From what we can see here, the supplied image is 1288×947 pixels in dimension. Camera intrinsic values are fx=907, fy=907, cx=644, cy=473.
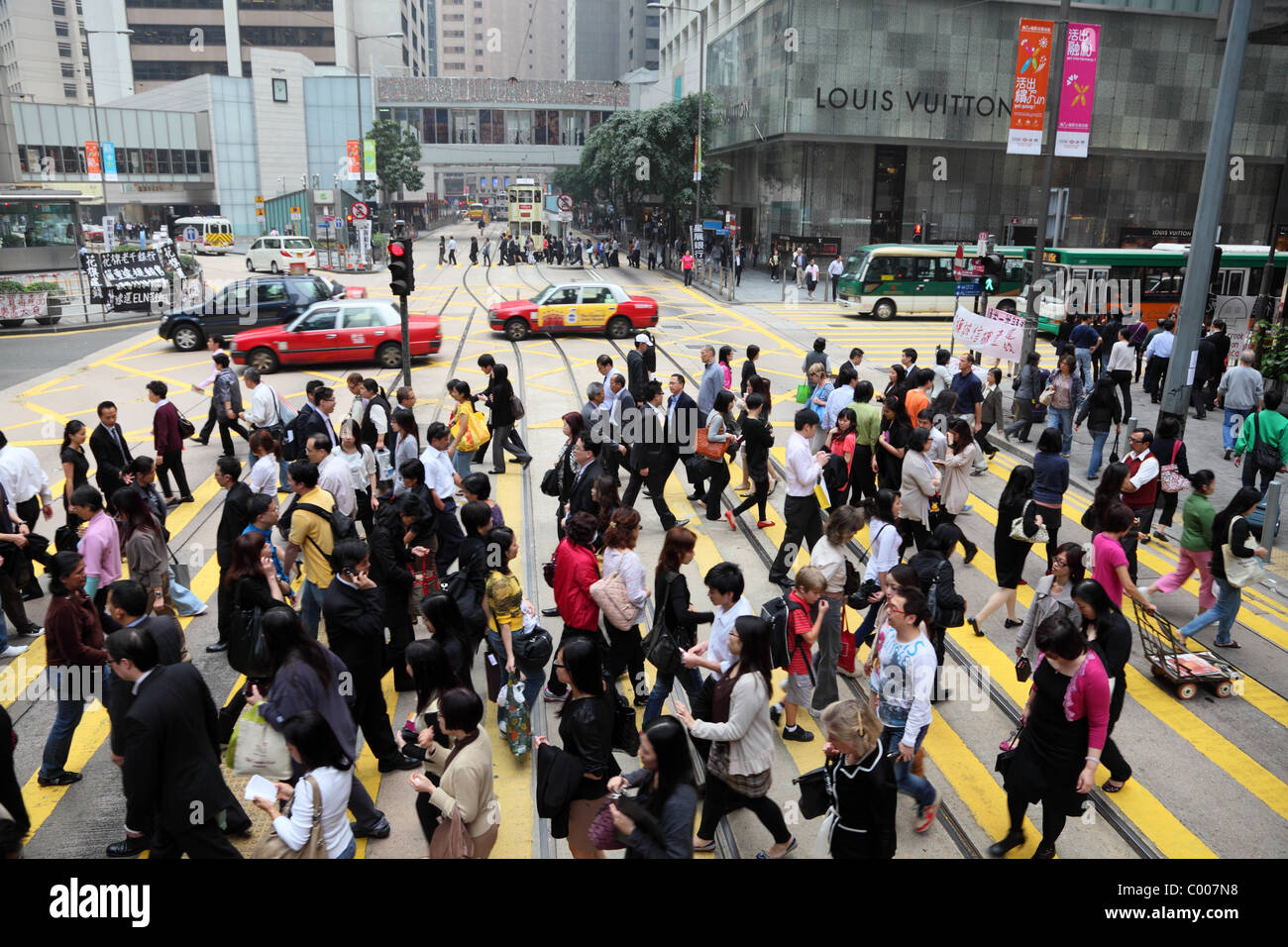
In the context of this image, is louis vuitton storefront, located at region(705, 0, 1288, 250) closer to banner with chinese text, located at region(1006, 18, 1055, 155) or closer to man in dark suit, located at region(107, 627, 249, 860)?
banner with chinese text, located at region(1006, 18, 1055, 155)

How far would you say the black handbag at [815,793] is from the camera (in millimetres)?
4410

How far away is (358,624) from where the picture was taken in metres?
5.60

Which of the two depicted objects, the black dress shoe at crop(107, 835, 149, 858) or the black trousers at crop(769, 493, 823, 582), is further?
the black trousers at crop(769, 493, 823, 582)

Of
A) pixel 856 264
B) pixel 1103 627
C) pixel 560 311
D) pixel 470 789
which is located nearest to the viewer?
pixel 470 789

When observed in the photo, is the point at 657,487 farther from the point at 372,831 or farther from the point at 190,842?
the point at 190,842

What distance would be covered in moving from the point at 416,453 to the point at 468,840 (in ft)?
20.3

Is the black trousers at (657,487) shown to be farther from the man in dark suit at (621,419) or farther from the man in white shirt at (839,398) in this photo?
the man in white shirt at (839,398)

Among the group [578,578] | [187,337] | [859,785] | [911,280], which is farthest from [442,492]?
[911,280]

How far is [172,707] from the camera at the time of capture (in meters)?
4.36

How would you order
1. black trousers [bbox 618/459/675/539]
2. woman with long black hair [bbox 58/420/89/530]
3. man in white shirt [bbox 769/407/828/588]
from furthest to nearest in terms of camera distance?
black trousers [bbox 618/459/675/539]
woman with long black hair [bbox 58/420/89/530]
man in white shirt [bbox 769/407/828/588]

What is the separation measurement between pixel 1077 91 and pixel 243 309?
2190 centimetres

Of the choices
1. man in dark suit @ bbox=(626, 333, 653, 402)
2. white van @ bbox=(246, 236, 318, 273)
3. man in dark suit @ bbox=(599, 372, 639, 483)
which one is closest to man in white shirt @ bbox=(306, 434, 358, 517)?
man in dark suit @ bbox=(599, 372, 639, 483)

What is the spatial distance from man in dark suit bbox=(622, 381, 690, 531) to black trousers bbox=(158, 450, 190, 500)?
5.66 meters

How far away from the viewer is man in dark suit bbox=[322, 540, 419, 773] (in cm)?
556
